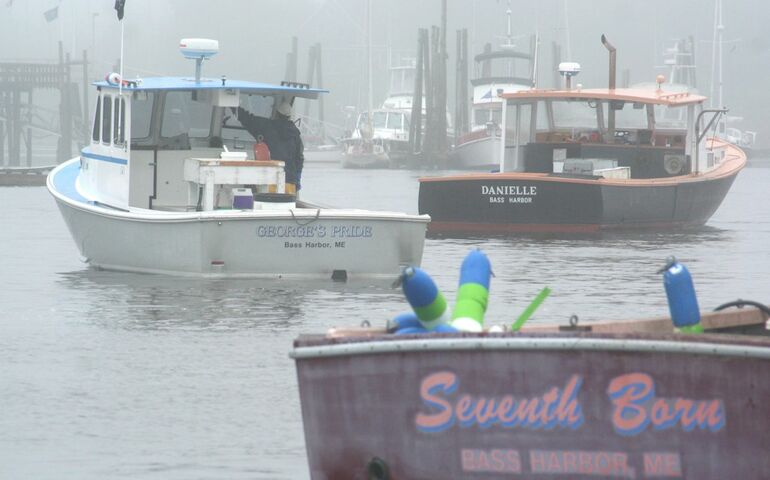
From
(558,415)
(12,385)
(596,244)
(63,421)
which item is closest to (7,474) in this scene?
(63,421)

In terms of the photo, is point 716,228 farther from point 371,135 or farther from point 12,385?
point 371,135

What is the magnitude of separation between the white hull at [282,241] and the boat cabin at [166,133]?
1.07 meters

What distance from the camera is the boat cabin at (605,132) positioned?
27.6 meters

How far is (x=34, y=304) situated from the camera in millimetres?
16469

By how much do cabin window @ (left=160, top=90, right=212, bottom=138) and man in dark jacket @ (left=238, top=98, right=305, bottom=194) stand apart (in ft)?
1.43

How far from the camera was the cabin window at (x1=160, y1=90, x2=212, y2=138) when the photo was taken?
1878cm

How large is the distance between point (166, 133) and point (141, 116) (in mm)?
372

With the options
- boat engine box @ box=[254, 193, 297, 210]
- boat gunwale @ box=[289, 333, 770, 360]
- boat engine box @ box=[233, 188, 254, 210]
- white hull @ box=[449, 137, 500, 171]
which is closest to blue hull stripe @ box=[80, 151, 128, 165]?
boat engine box @ box=[233, 188, 254, 210]

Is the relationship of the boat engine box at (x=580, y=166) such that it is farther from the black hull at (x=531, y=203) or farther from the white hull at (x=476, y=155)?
the white hull at (x=476, y=155)

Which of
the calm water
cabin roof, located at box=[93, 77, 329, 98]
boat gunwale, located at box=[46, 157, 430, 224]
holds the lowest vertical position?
the calm water

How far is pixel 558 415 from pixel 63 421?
4.25 meters

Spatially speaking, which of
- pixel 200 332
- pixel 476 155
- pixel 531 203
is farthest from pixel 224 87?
pixel 476 155

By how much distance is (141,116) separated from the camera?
61.2 feet

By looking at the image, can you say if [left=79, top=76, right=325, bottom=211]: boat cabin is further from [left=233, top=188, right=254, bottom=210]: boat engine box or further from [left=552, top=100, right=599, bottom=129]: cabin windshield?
[left=552, top=100, right=599, bottom=129]: cabin windshield
